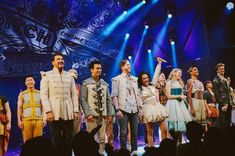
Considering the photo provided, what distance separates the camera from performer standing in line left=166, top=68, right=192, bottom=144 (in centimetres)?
680

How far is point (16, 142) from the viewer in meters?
10.2

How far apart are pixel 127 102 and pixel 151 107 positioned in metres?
0.82

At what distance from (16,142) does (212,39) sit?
25.0 ft

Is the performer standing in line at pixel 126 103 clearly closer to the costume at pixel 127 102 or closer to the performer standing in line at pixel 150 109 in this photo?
the costume at pixel 127 102

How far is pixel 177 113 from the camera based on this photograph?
6793 millimetres

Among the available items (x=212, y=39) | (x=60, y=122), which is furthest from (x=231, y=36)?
(x=60, y=122)

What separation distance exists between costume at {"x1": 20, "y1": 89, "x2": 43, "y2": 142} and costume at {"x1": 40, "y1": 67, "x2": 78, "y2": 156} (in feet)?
2.61

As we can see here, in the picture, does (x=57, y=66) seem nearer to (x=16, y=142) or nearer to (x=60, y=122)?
(x=60, y=122)

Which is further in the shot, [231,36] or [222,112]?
[231,36]

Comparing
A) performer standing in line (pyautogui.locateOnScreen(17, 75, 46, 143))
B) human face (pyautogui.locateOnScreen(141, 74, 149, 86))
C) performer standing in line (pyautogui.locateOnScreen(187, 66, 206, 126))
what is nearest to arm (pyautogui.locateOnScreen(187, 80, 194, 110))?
performer standing in line (pyautogui.locateOnScreen(187, 66, 206, 126))

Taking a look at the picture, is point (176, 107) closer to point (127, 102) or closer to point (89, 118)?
point (127, 102)

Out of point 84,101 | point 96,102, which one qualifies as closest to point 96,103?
point 96,102

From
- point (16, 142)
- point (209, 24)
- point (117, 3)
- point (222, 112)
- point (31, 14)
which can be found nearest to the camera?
point (222, 112)

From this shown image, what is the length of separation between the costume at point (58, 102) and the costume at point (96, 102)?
0.39 m
